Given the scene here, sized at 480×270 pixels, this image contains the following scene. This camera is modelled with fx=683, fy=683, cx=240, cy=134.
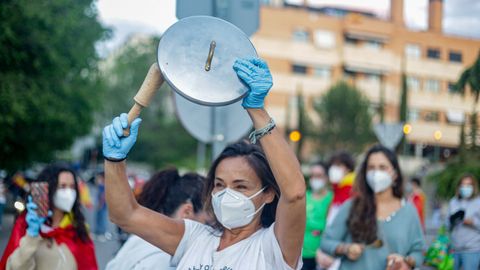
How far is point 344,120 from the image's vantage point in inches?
1799

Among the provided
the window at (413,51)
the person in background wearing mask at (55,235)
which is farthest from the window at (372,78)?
the person in background wearing mask at (55,235)

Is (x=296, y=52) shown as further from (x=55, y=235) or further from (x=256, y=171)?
(x=256, y=171)

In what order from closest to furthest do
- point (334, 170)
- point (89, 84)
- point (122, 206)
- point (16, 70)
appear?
point (122, 206)
point (334, 170)
point (16, 70)
point (89, 84)

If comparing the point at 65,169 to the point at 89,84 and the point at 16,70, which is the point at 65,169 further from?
the point at 89,84

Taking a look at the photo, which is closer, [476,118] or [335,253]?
[335,253]

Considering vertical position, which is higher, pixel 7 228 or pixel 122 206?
pixel 122 206

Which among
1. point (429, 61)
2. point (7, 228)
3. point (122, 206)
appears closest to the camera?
point (122, 206)

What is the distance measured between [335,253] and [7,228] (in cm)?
1666

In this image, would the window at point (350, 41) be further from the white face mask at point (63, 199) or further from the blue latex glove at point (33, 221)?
the blue latex glove at point (33, 221)

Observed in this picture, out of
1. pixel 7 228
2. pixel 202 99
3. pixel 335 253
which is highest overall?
pixel 202 99

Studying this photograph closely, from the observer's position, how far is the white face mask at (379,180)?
5.28m

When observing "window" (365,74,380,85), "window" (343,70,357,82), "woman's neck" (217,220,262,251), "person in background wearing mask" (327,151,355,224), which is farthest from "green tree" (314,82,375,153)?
"woman's neck" (217,220,262,251)

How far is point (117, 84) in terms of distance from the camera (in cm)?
6284

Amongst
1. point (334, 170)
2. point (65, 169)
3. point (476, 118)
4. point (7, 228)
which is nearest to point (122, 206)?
point (65, 169)
